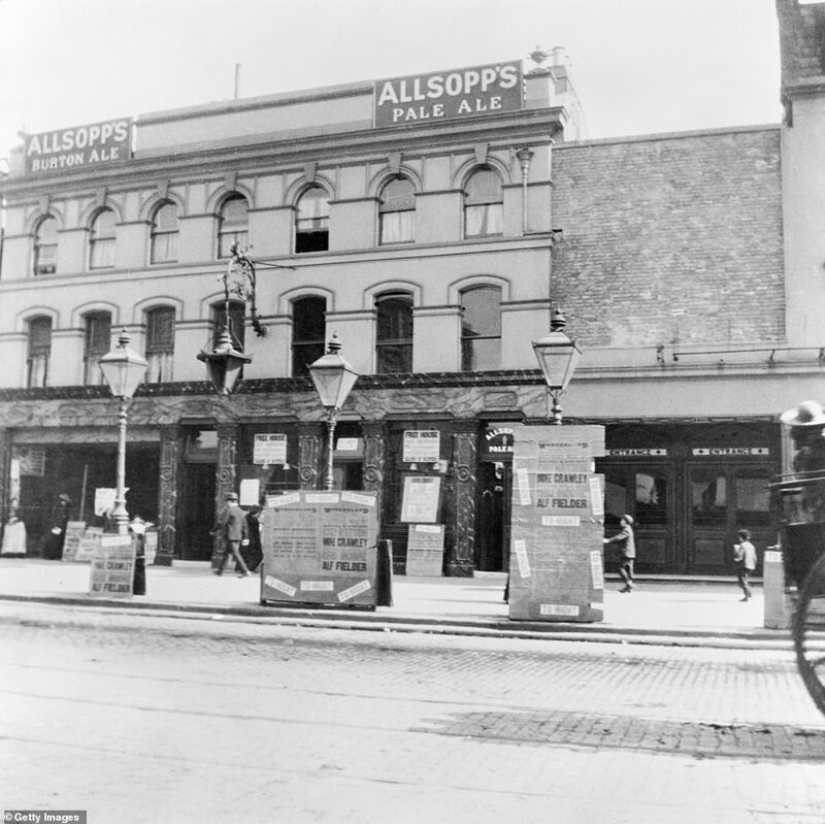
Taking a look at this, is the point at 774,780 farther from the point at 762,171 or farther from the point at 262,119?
the point at 262,119

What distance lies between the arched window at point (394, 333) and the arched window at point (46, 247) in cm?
893

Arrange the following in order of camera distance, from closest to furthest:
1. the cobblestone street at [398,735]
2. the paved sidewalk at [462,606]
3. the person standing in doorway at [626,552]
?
the cobblestone street at [398,735] < the paved sidewalk at [462,606] < the person standing in doorway at [626,552]

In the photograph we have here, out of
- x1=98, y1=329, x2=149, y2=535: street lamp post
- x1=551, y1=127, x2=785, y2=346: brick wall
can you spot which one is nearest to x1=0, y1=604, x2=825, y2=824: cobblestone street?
Result: x1=98, y1=329, x2=149, y2=535: street lamp post

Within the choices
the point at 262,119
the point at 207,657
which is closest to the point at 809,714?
Result: the point at 207,657

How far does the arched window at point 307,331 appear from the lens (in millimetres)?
21406

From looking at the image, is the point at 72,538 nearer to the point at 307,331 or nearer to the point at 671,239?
the point at 307,331

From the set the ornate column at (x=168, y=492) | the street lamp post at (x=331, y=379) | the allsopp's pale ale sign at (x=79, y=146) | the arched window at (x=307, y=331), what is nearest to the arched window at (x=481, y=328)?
the arched window at (x=307, y=331)

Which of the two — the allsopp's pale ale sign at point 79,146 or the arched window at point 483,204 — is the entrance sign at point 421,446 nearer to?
the arched window at point 483,204

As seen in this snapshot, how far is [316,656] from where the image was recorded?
926 cm

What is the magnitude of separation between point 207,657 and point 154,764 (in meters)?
4.12

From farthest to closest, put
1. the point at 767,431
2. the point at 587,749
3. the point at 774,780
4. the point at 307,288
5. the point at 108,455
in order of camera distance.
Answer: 1. the point at 108,455
2. the point at 307,288
3. the point at 767,431
4. the point at 587,749
5. the point at 774,780

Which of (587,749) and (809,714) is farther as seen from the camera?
(809,714)

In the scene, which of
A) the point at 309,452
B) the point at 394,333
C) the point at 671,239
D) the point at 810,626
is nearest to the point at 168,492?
the point at 309,452

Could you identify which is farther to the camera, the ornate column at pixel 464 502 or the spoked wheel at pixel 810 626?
the ornate column at pixel 464 502
